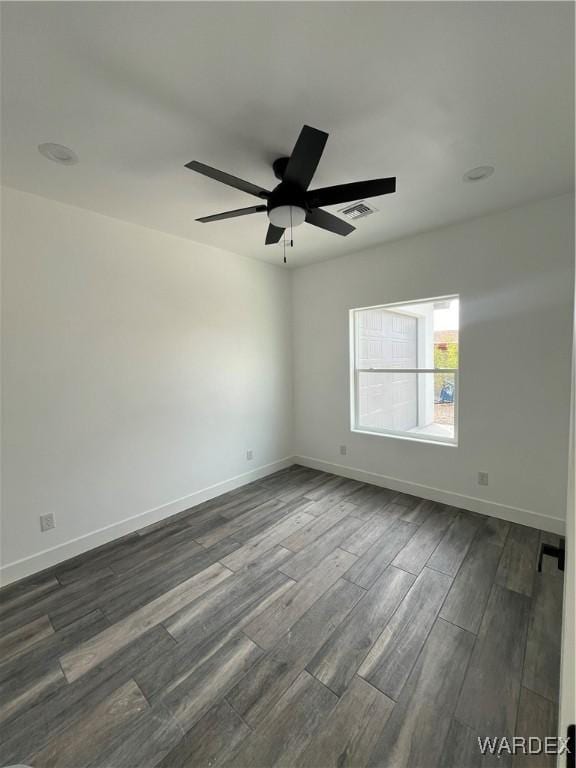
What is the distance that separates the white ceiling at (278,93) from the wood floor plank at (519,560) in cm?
274

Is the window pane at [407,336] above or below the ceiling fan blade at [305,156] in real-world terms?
below

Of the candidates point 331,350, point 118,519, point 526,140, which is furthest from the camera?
point 331,350

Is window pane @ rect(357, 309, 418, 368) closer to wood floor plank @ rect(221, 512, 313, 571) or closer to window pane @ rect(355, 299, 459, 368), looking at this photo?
window pane @ rect(355, 299, 459, 368)

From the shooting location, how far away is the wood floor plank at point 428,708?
1.18 m

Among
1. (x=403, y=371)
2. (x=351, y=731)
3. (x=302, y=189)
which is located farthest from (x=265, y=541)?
(x=302, y=189)

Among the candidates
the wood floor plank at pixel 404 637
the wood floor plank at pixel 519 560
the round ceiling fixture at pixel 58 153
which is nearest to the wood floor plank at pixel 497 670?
the wood floor plank at pixel 519 560

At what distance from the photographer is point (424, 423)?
3605 millimetres

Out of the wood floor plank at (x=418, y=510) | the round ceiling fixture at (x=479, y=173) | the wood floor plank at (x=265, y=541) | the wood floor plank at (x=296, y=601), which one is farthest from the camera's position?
the wood floor plank at (x=418, y=510)

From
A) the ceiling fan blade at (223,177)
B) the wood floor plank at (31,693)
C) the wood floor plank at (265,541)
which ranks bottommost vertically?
the wood floor plank at (31,693)

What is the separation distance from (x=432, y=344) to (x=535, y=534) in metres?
1.92

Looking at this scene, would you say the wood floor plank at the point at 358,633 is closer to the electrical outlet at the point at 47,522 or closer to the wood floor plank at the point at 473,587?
the wood floor plank at the point at 473,587

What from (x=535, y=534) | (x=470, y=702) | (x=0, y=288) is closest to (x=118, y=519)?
(x=0, y=288)

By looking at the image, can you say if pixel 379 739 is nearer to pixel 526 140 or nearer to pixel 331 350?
pixel 526 140

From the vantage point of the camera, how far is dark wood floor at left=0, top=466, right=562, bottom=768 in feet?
4.06
